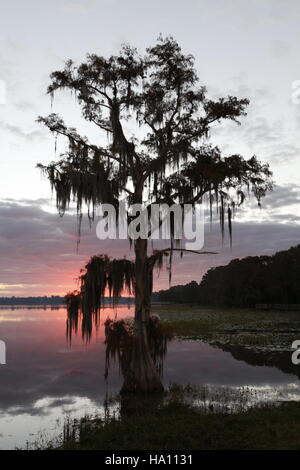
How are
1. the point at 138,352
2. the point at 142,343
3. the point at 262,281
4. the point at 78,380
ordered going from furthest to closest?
1. the point at 262,281
2. the point at 78,380
3. the point at 142,343
4. the point at 138,352

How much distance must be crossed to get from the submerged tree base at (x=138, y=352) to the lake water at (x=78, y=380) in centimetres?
108

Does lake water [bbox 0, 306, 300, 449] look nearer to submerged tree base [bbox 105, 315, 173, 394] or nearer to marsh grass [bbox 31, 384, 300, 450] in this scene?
submerged tree base [bbox 105, 315, 173, 394]

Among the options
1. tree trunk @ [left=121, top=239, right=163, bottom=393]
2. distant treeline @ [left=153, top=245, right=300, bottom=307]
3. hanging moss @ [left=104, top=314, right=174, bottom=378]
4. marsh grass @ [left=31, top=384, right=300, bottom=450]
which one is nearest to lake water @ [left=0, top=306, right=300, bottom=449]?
hanging moss @ [left=104, top=314, right=174, bottom=378]

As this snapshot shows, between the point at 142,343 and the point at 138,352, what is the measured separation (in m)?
0.37

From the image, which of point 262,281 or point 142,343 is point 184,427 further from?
point 262,281

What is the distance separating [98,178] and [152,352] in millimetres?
7133

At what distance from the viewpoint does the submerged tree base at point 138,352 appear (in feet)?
54.3

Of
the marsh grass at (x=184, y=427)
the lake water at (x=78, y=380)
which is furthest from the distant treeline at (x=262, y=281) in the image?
the marsh grass at (x=184, y=427)

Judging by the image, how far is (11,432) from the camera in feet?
42.4

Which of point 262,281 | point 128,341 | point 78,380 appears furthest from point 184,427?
point 262,281

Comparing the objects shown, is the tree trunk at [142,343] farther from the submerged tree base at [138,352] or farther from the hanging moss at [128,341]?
the hanging moss at [128,341]

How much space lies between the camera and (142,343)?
17.0 meters

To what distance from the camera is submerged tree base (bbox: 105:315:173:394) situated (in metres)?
16.5

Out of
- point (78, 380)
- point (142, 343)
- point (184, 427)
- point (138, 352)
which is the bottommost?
point (78, 380)
